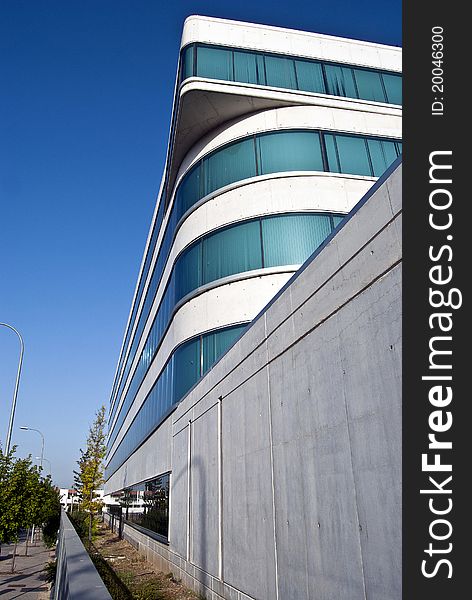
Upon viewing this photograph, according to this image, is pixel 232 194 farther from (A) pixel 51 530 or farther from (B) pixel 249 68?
(A) pixel 51 530

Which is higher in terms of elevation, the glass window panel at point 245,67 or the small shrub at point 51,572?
the glass window panel at point 245,67

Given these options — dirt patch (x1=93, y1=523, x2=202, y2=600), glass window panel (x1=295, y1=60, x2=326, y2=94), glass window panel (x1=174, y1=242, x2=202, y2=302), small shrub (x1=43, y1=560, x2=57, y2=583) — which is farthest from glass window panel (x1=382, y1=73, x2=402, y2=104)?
small shrub (x1=43, y1=560, x2=57, y2=583)

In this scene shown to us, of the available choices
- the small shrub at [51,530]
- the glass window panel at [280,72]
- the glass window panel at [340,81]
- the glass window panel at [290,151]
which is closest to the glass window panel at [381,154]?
the glass window panel at [290,151]

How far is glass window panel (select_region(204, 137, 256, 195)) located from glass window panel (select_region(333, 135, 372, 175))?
3243 mm

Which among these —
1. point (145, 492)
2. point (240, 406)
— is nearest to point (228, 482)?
point (240, 406)

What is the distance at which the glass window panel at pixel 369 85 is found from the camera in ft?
65.3

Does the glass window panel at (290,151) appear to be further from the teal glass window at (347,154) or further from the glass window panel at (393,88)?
the glass window panel at (393,88)

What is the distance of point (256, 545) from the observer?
25.2ft

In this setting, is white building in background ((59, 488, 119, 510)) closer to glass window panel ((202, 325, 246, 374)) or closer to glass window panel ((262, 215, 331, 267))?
glass window panel ((202, 325, 246, 374))

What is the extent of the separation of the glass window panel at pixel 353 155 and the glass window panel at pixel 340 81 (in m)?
2.56

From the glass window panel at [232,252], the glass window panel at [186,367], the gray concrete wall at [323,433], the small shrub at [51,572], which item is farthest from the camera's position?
the small shrub at [51,572]

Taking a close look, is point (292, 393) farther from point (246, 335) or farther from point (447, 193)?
point (447, 193)

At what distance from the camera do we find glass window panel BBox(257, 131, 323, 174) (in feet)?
57.1

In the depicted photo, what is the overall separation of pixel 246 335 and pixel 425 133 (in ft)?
19.6
